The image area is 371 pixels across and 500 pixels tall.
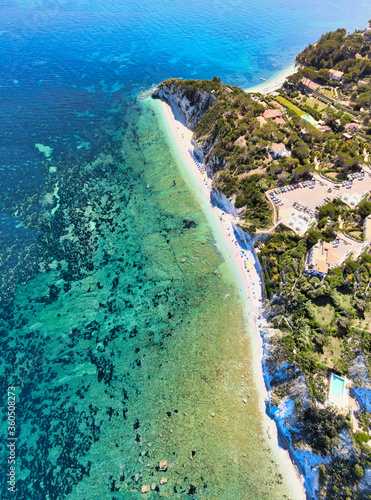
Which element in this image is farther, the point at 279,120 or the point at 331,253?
the point at 279,120

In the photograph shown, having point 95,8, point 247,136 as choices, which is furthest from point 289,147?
point 95,8

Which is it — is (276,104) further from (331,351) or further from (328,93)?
(331,351)

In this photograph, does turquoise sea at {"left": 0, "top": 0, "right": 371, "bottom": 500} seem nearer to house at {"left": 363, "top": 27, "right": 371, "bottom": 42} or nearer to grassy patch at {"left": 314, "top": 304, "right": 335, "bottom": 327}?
grassy patch at {"left": 314, "top": 304, "right": 335, "bottom": 327}

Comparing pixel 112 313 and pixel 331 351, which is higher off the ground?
pixel 331 351

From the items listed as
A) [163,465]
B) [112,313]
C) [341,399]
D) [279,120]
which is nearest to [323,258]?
[341,399]

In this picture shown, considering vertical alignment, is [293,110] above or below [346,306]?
above

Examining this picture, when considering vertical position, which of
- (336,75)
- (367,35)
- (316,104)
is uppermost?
(367,35)

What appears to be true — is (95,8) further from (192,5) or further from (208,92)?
(208,92)

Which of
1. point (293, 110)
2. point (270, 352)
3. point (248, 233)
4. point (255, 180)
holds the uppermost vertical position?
point (293, 110)
